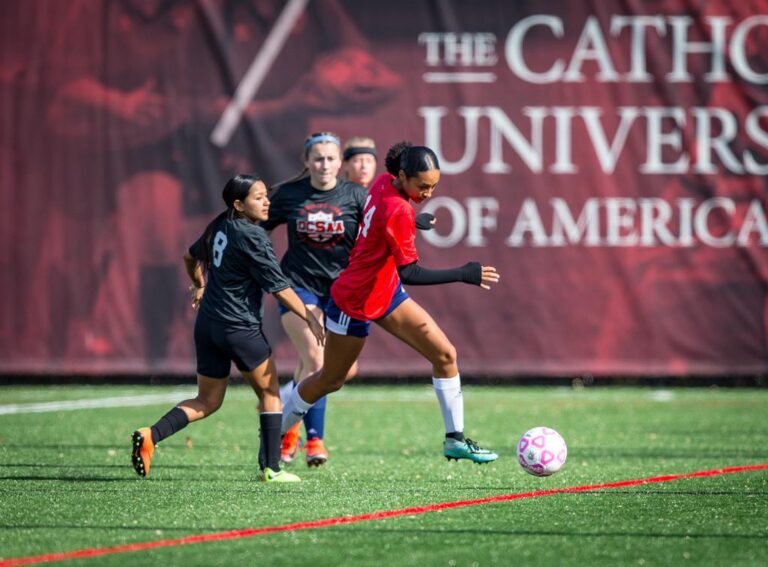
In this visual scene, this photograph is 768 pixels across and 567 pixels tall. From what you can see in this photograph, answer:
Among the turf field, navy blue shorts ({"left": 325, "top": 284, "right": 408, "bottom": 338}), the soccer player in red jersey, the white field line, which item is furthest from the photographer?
the white field line

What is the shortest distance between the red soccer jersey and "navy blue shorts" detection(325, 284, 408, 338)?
0.05 metres

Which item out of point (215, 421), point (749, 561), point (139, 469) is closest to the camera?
point (749, 561)

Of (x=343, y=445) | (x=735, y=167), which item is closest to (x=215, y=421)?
(x=343, y=445)

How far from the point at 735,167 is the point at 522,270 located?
2.80 m

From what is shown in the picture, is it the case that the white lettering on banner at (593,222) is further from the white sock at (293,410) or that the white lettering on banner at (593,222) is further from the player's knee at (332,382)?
the player's knee at (332,382)

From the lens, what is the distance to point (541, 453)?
810 cm

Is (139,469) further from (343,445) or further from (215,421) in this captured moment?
(215,421)

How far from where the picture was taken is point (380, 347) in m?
15.8

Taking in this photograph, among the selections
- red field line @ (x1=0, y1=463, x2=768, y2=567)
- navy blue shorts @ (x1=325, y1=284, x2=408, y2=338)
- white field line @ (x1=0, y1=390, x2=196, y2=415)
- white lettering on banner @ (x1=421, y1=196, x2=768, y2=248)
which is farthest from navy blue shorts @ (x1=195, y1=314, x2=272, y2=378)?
A: white lettering on banner @ (x1=421, y1=196, x2=768, y2=248)

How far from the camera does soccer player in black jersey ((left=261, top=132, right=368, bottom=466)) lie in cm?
980

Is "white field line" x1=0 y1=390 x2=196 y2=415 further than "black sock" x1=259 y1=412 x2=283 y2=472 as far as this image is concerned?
Yes

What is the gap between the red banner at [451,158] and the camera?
1564 centimetres

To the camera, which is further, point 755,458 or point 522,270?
point 522,270

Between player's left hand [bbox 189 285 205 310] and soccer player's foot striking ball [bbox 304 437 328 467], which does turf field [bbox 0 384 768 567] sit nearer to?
soccer player's foot striking ball [bbox 304 437 328 467]
